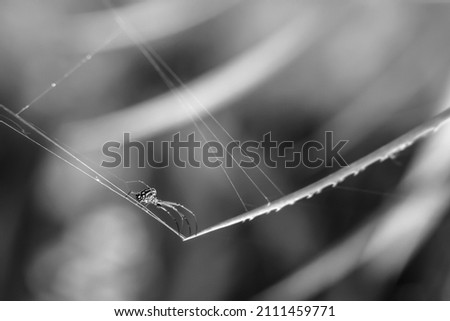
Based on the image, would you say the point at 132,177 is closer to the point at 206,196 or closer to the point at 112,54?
the point at 206,196

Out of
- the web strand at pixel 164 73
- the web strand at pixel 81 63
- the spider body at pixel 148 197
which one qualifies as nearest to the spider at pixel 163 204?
the spider body at pixel 148 197

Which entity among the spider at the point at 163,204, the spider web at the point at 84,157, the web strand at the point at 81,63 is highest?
the web strand at the point at 81,63

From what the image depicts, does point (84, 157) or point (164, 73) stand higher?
point (164, 73)

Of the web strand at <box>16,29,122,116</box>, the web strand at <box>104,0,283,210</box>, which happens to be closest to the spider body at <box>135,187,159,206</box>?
the web strand at <box>104,0,283,210</box>

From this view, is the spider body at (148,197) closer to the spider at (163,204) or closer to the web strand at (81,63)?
the spider at (163,204)

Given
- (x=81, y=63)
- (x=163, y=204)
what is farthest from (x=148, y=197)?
(x=81, y=63)

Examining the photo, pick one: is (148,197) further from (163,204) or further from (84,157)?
(84,157)

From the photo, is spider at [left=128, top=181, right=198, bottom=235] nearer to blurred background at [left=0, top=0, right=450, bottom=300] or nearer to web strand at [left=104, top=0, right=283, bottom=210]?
blurred background at [left=0, top=0, right=450, bottom=300]
